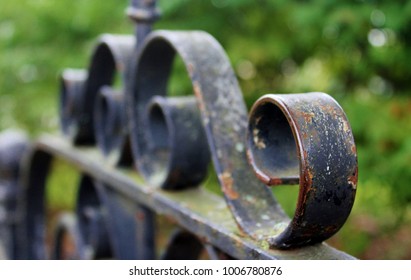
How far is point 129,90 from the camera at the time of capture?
1.14 m

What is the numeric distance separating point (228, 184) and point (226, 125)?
0.09 m

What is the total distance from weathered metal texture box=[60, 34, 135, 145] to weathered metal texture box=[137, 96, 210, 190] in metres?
0.12

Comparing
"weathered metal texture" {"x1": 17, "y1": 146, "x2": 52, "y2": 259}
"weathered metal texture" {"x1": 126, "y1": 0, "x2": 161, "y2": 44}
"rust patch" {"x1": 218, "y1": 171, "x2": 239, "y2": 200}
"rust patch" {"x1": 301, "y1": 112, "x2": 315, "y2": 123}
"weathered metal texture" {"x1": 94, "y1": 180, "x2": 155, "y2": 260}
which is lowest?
"weathered metal texture" {"x1": 17, "y1": 146, "x2": 52, "y2": 259}

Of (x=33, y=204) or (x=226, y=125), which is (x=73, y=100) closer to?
(x=33, y=204)

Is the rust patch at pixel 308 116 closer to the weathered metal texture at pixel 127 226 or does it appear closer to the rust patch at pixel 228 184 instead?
the rust patch at pixel 228 184

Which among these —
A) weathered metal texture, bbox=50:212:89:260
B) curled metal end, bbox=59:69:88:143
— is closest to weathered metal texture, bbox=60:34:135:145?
curled metal end, bbox=59:69:88:143

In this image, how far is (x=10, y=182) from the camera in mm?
1755

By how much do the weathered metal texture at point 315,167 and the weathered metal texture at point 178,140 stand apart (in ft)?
0.74

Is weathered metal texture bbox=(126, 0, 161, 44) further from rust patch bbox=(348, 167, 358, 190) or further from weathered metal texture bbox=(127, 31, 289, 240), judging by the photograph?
rust patch bbox=(348, 167, 358, 190)

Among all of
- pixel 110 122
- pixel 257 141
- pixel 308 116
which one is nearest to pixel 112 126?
pixel 110 122

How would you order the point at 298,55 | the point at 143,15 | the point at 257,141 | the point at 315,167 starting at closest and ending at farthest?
the point at 315,167
the point at 257,141
the point at 143,15
the point at 298,55

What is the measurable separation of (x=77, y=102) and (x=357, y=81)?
1.95 m

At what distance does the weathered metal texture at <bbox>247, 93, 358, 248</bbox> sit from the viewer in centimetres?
72
